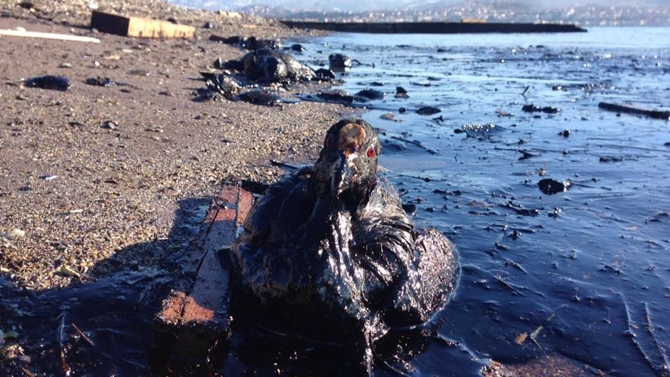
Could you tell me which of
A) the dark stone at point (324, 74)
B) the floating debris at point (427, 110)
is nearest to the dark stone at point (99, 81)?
the floating debris at point (427, 110)

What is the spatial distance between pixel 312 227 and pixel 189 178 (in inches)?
121

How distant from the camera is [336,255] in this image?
3.06 meters

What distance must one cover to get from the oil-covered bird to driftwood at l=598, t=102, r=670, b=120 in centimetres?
909

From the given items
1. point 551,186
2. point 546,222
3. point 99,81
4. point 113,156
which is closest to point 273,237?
point 546,222

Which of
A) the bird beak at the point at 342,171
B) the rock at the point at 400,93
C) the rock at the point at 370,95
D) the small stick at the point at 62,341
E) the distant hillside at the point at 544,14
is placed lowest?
the small stick at the point at 62,341

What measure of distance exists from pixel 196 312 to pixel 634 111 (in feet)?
34.7

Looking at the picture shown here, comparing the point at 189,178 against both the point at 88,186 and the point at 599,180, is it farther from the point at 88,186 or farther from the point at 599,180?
the point at 599,180

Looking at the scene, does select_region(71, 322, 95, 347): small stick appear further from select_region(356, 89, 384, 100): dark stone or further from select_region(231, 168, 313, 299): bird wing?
select_region(356, 89, 384, 100): dark stone

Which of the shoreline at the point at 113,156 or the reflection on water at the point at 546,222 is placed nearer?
the reflection on water at the point at 546,222

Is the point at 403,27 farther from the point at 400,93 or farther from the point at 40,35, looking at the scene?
the point at 40,35

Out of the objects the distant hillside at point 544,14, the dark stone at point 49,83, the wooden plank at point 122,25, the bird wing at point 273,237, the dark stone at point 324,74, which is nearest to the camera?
the bird wing at point 273,237

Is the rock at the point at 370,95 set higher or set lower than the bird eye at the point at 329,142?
lower

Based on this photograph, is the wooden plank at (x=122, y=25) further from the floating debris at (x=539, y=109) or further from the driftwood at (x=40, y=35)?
the floating debris at (x=539, y=109)

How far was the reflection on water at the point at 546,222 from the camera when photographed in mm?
3771
